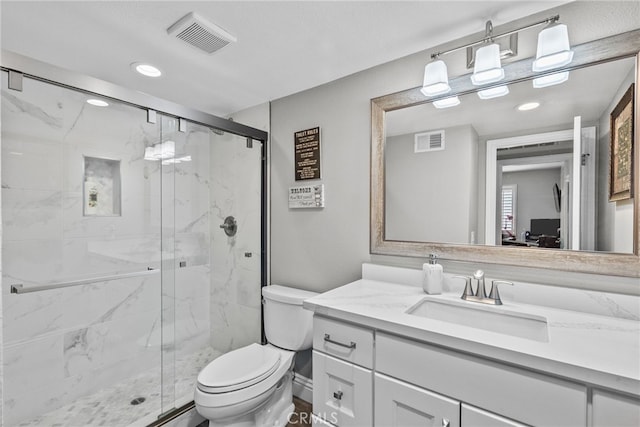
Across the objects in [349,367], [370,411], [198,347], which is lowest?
[198,347]

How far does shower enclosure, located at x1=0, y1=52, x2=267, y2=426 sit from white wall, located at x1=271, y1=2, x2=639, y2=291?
0.65 feet

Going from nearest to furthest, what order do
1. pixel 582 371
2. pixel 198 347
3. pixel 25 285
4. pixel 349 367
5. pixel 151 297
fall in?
pixel 582 371
pixel 349 367
pixel 25 285
pixel 151 297
pixel 198 347

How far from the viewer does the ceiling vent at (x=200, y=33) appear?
4.29ft

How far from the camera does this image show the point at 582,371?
2.45 ft

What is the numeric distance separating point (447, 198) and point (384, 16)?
35.3 inches

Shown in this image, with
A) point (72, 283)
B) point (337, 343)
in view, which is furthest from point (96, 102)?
point (337, 343)

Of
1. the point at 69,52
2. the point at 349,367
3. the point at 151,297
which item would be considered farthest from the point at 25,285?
the point at 349,367

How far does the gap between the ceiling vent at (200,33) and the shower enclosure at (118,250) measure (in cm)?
38

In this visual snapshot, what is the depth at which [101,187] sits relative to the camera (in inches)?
80.7

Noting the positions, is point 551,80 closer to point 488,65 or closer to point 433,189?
Answer: point 488,65

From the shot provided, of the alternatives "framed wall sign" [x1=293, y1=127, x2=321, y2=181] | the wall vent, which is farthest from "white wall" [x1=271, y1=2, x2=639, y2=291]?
the wall vent

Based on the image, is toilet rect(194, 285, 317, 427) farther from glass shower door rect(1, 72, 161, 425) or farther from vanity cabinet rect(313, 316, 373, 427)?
glass shower door rect(1, 72, 161, 425)

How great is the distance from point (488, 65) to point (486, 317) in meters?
1.08

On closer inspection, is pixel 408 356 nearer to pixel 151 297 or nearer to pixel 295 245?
pixel 295 245
